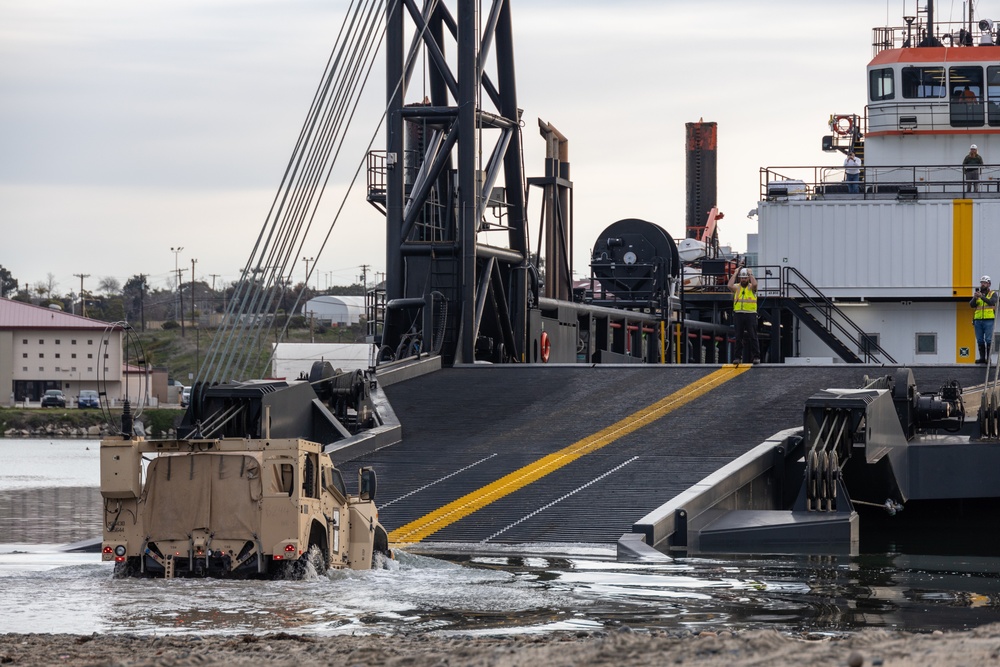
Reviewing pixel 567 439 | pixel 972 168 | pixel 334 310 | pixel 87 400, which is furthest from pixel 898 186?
pixel 334 310

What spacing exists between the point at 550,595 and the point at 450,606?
1124 mm

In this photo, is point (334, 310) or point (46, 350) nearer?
point (46, 350)

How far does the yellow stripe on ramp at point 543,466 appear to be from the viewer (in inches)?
696

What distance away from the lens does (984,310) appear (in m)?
28.8

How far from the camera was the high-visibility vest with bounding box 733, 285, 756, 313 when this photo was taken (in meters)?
27.2

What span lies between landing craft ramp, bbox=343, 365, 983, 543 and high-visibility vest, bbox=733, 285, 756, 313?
113 cm

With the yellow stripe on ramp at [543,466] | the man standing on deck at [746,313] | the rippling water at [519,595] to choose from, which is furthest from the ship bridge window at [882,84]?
the rippling water at [519,595]

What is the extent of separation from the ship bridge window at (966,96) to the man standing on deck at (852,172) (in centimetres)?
278

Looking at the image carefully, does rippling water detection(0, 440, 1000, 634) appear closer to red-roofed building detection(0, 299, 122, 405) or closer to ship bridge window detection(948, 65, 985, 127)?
ship bridge window detection(948, 65, 985, 127)

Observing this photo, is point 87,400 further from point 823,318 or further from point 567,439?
point 567,439

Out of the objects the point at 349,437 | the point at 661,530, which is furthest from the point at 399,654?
the point at 349,437

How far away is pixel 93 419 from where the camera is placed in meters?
84.9

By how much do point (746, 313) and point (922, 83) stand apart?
1621 centimetres

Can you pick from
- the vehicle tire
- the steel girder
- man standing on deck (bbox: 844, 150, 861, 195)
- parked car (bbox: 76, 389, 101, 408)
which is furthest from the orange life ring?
parked car (bbox: 76, 389, 101, 408)
